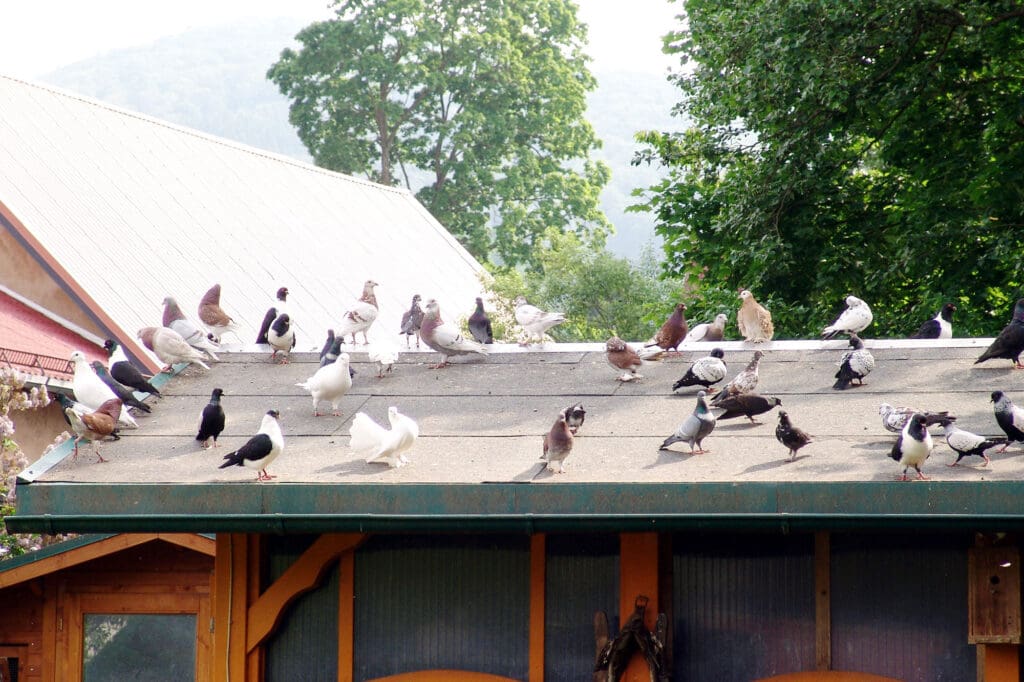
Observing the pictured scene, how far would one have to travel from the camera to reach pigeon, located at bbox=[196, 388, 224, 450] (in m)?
8.29

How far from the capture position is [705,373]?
8.95 m

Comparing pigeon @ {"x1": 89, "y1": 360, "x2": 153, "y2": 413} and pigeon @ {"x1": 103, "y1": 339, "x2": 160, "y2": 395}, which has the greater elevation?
pigeon @ {"x1": 103, "y1": 339, "x2": 160, "y2": 395}

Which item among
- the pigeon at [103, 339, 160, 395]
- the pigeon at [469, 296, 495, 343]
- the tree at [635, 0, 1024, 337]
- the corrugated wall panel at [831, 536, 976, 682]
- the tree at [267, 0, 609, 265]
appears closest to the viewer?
the corrugated wall panel at [831, 536, 976, 682]

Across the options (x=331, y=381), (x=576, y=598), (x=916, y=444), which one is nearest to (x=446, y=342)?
(x=331, y=381)

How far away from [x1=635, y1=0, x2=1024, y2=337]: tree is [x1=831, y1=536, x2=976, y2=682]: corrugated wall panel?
11710 millimetres

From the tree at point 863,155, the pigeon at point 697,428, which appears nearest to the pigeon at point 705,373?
the pigeon at point 697,428

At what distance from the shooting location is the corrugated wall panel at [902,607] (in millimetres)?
7590

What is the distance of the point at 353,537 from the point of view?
7961mm

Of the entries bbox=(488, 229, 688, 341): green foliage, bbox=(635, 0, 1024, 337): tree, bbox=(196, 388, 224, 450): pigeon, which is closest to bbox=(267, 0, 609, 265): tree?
bbox=(488, 229, 688, 341): green foliage

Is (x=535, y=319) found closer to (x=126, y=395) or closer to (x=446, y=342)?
(x=446, y=342)

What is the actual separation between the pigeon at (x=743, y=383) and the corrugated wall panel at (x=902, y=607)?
1.20m

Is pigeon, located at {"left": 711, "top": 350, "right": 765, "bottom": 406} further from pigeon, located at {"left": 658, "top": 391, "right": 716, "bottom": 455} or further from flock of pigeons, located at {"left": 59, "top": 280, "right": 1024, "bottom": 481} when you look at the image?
pigeon, located at {"left": 658, "top": 391, "right": 716, "bottom": 455}

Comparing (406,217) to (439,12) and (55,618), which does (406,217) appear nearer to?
(439,12)

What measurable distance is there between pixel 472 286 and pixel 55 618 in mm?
23271
